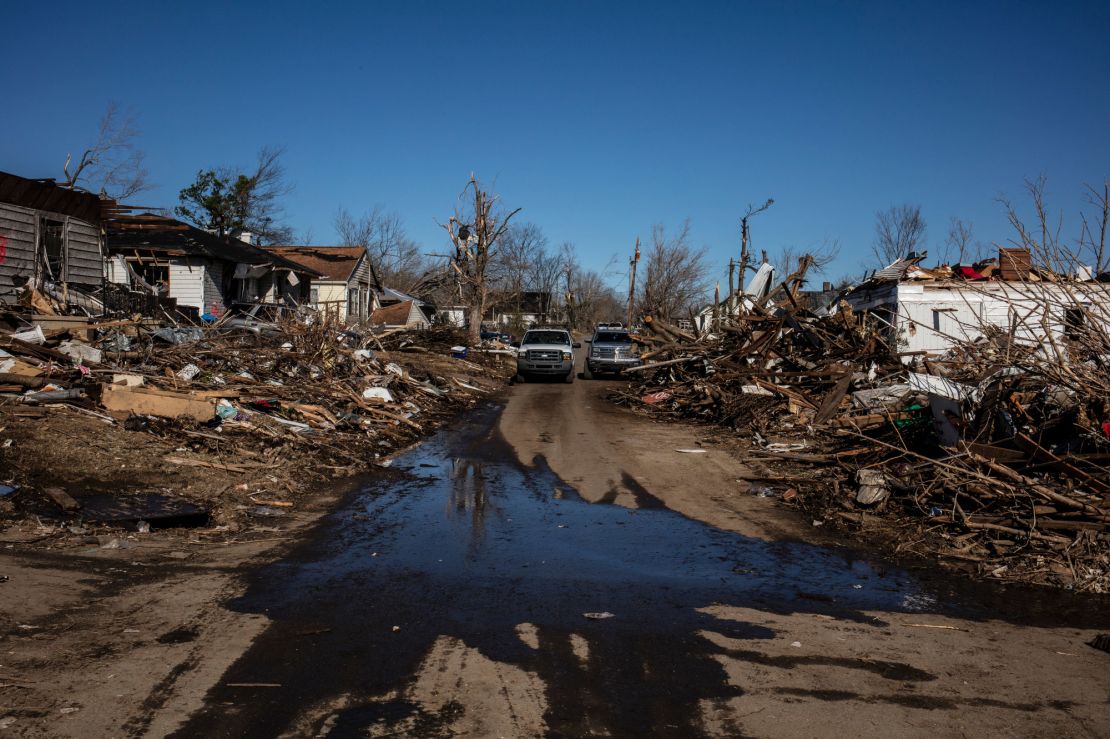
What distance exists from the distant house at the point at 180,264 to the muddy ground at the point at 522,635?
1979 centimetres

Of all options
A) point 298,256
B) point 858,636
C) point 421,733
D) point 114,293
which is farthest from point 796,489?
point 298,256

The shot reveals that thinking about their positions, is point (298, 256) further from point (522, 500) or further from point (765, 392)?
point (522, 500)

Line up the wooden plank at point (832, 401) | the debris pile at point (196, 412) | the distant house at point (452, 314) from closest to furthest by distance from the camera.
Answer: the debris pile at point (196, 412) → the wooden plank at point (832, 401) → the distant house at point (452, 314)

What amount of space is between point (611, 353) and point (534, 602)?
79.3 ft

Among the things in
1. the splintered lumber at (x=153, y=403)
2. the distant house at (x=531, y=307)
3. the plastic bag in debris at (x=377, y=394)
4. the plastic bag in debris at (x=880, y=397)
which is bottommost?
the plastic bag in debris at (x=377, y=394)

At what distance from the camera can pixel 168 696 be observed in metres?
4.11

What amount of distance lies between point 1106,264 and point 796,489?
14.1 feet

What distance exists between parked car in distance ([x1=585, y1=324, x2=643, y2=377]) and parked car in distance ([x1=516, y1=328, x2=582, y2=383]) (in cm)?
166

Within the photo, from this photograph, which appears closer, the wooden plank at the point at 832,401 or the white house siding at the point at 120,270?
the wooden plank at the point at 832,401

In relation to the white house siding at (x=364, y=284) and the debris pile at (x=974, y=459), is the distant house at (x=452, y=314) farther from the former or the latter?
the debris pile at (x=974, y=459)

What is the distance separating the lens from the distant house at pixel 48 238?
727 inches

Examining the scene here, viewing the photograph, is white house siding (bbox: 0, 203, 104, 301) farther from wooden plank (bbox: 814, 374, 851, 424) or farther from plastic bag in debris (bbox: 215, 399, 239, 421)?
wooden plank (bbox: 814, 374, 851, 424)

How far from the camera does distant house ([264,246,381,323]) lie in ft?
137

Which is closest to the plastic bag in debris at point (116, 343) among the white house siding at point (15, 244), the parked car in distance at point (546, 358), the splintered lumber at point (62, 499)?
the white house siding at point (15, 244)
